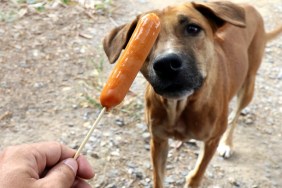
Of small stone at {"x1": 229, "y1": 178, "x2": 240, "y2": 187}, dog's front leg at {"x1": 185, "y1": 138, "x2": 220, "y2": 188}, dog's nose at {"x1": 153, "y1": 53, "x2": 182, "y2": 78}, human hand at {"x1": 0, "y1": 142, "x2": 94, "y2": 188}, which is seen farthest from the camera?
small stone at {"x1": 229, "y1": 178, "x2": 240, "y2": 187}

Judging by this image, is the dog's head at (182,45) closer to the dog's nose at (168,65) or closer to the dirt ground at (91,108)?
the dog's nose at (168,65)

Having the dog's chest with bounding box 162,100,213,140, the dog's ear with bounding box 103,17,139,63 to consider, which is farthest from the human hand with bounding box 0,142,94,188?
the dog's chest with bounding box 162,100,213,140

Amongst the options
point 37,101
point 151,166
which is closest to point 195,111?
point 151,166

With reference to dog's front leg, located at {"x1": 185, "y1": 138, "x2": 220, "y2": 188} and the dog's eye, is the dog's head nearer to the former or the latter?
the dog's eye

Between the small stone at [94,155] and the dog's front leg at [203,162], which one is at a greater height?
the dog's front leg at [203,162]

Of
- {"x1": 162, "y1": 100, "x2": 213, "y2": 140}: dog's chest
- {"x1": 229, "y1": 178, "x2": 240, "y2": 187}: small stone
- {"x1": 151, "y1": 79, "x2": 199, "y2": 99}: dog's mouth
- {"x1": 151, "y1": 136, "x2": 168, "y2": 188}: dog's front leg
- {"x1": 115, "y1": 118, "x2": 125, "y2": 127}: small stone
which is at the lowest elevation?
{"x1": 229, "y1": 178, "x2": 240, "y2": 187}: small stone

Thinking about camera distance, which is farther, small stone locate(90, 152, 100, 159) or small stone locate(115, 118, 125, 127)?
small stone locate(115, 118, 125, 127)

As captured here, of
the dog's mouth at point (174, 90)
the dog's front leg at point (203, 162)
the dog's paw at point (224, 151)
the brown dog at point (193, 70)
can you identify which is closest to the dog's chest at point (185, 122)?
the brown dog at point (193, 70)
